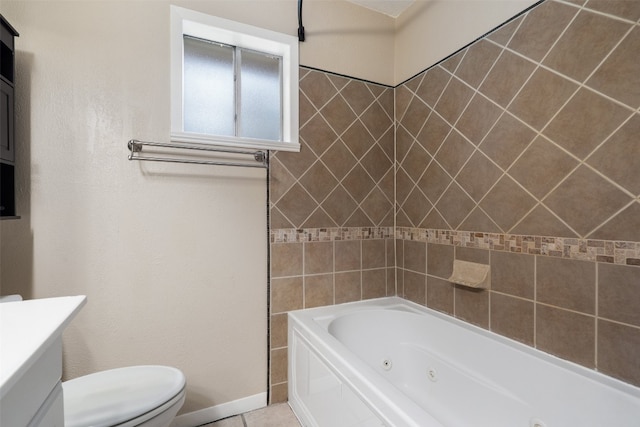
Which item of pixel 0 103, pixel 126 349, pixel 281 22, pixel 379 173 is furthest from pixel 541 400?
pixel 0 103

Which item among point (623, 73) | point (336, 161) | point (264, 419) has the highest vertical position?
point (623, 73)

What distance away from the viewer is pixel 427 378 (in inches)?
64.1

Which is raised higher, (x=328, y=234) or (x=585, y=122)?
(x=585, y=122)

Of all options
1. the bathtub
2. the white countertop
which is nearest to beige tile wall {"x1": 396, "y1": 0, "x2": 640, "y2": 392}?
the bathtub

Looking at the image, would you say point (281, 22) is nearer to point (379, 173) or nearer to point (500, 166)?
point (379, 173)

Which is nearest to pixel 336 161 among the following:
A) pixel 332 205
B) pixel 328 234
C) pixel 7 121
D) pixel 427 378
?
pixel 332 205

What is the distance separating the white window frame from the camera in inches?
60.4

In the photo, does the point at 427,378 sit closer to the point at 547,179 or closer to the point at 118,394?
the point at 547,179

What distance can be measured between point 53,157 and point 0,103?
262mm

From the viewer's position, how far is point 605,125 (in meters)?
1.09

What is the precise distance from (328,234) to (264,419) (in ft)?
3.72

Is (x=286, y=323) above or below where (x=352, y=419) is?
above

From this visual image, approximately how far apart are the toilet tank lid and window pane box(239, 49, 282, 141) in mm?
1364

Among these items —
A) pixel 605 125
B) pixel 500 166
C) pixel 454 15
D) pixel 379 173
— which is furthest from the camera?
pixel 379 173
